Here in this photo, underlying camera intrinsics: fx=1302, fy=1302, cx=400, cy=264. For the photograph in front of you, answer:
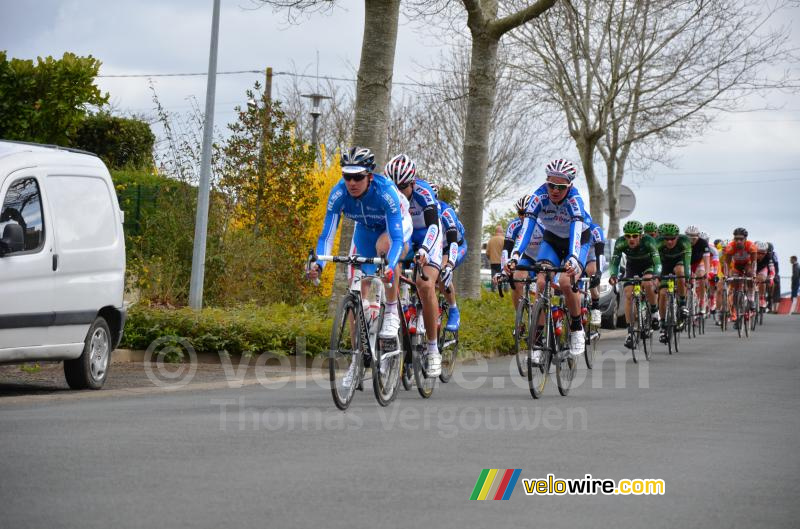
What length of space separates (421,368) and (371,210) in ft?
5.42

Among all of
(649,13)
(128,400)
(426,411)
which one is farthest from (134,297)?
(649,13)

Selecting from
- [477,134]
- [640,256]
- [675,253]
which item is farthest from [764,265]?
[640,256]

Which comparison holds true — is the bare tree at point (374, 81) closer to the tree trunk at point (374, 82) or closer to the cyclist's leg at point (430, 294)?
the tree trunk at point (374, 82)

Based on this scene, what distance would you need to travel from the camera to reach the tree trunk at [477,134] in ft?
73.7

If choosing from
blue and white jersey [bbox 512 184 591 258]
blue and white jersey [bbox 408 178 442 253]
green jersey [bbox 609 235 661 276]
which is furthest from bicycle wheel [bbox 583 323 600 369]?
blue and white jersey [bbox 408 178 442 253]

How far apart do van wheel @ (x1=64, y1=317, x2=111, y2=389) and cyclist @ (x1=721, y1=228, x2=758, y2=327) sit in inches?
704

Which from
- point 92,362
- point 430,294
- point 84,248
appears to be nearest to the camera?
point 84,248

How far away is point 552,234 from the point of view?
44.8 ft

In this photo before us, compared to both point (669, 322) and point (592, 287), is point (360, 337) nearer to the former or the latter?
point (592, 287)

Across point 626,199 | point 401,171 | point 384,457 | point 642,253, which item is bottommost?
point 384,457

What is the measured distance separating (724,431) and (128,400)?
189 inches

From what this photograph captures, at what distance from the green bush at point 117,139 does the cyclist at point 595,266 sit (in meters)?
15.4

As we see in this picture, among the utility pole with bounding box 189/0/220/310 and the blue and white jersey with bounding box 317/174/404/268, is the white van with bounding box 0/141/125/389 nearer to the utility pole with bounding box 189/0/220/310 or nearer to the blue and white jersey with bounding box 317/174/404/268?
the blue and white jersey with bounding box 317/174/404/268

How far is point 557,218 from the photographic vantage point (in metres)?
13.4
